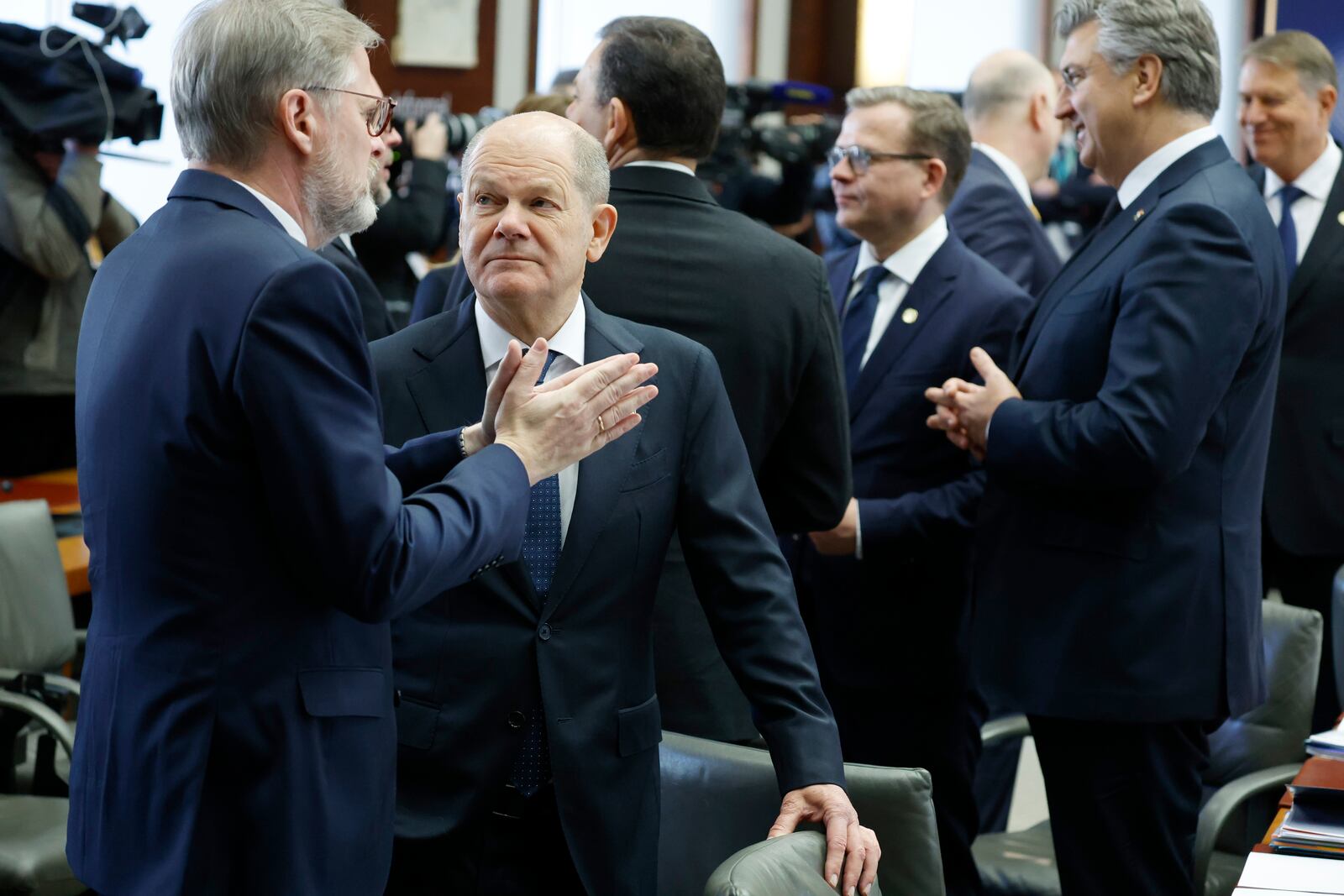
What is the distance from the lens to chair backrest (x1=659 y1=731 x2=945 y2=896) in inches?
70.0

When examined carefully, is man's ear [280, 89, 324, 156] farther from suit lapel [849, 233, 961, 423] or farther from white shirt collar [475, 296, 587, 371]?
suit lapel [849, 233, 961, 423]

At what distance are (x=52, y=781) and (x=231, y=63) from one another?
6.14ft

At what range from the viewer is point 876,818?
179cm

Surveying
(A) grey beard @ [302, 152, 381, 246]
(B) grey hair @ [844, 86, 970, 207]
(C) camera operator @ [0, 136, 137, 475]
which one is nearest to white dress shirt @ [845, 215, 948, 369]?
(B) grey hair @ [844, 86, 970, 207]

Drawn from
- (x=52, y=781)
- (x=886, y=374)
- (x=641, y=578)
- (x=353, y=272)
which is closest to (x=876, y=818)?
(x=641, y=578)

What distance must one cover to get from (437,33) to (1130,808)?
5381mm

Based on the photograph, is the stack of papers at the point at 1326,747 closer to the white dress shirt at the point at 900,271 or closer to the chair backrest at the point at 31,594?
the white dress shirt at the point at 900,271

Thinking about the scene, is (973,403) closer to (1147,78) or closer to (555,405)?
(1147,78)

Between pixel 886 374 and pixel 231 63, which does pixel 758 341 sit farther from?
pixel 231 63

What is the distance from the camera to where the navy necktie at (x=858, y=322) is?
10.1 ft

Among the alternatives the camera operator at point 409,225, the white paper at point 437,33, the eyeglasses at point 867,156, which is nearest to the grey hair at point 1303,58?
the eyeglasses at point 867,156

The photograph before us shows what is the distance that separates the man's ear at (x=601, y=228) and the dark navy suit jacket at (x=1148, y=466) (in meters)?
0.83

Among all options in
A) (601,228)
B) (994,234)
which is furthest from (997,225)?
(601,228)

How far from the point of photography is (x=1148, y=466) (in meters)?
2.39
